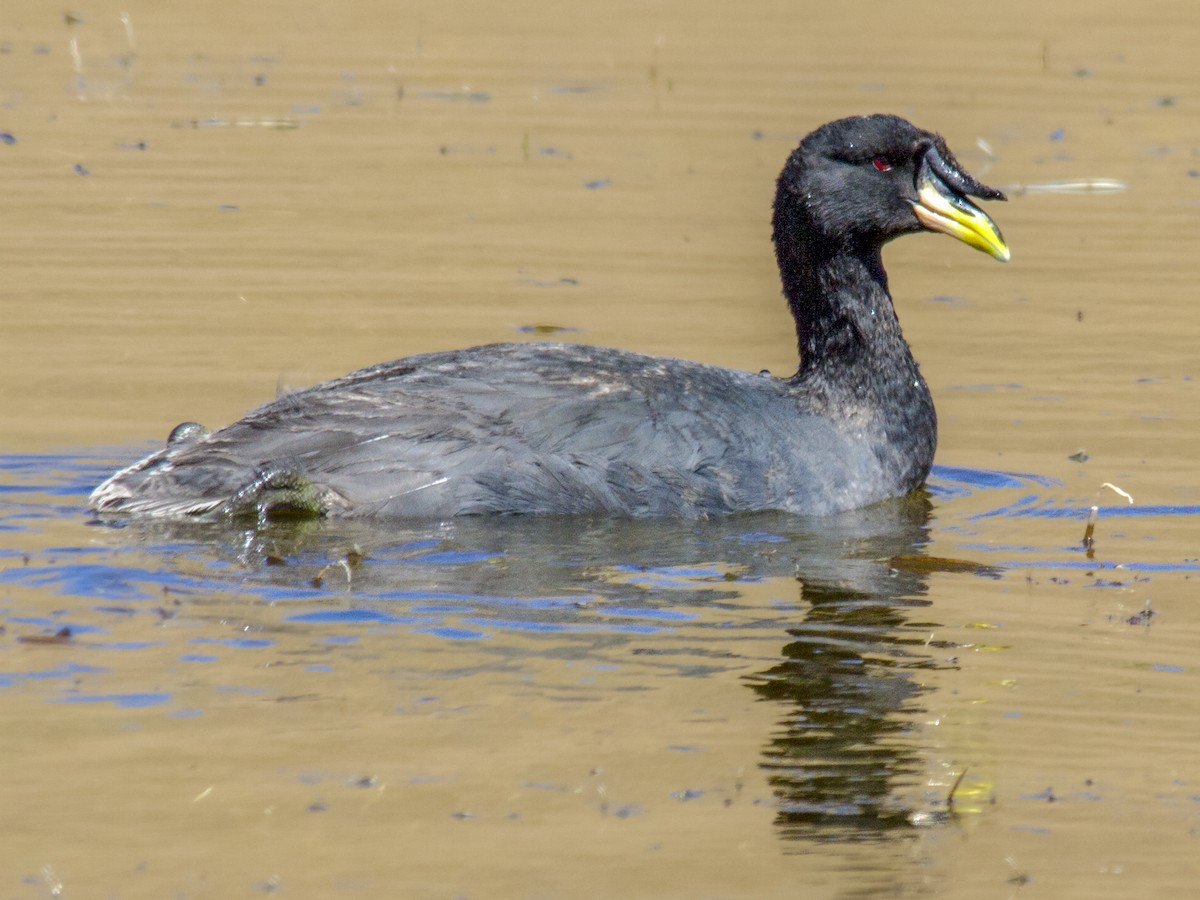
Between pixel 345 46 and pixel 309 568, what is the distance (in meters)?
12.9

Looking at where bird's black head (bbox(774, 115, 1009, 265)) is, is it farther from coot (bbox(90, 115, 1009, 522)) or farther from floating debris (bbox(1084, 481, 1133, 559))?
floating debris (bbox(1084, 481, 1133, 559))

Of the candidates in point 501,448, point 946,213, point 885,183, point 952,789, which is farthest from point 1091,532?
point 952,789

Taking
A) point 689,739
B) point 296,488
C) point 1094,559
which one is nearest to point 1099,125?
point 1094,559

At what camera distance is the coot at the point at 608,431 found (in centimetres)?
793

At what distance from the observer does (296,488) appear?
7848 mm

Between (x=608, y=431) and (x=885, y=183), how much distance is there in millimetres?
1903

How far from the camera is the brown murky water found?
17.2 ft

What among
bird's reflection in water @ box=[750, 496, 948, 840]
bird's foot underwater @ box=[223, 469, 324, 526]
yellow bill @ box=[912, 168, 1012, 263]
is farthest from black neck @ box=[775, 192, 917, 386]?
bird's foot underwater @ box=[223, 469, 324, 526]

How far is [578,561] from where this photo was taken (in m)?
7.61

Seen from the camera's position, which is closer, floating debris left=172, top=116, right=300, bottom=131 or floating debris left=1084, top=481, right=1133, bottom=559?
floating debris left=1084, top=481, right=1133, bottom=559

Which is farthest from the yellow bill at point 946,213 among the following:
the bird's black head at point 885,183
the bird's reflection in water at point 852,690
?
the bird's reflection in water at point 852,690

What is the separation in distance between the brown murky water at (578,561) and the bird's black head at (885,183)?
1.14m

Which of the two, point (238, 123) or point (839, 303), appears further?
point (238, 123)

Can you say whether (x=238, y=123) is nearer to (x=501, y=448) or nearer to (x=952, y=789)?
(x=501, y=448)
